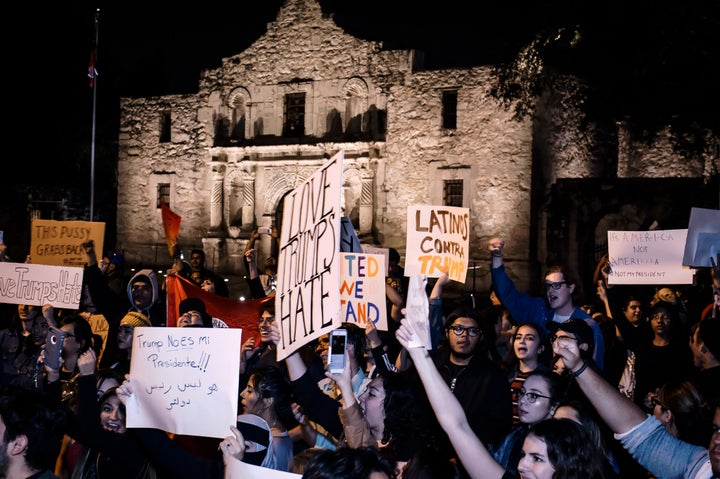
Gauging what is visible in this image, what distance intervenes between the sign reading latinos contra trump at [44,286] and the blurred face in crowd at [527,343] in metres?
4.88

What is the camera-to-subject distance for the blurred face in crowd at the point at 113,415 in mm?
4801

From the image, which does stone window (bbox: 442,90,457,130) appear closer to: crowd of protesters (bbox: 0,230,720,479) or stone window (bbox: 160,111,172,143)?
stone window (bbox: 160,111,172,143)

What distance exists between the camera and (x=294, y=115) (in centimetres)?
2905

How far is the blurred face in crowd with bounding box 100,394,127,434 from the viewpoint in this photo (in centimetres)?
480

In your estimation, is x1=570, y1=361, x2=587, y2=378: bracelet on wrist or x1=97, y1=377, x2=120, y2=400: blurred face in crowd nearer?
x1=570, y1=361, x2=587, y2=378: bracelet on wrist

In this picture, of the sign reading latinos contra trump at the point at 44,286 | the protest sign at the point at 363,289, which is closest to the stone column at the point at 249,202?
the sign reading latinos contra trump at the point at 44,286

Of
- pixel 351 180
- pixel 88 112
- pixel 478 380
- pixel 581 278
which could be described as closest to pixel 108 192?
pixel 88 112

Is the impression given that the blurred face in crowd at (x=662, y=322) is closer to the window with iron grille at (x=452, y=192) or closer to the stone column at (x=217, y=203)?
the window with iron grille at (x=452, y=192)

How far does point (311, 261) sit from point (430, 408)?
1.05 m

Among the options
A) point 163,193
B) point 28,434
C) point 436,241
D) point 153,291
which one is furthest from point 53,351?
point 163,193

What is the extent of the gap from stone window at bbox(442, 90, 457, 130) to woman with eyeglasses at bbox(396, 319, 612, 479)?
76.9ft

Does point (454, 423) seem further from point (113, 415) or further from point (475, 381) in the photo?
point (113, 415)

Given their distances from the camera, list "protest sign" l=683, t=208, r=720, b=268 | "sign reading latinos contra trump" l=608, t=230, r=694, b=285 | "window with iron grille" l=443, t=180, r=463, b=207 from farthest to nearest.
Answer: "window with iron grille" l=443, t=180, r=463, b=207 → "sign reading latinos contra trump" l=608, t=230, r=694, b=285 → "protest sign" l=683, t=208, r=720, b=268

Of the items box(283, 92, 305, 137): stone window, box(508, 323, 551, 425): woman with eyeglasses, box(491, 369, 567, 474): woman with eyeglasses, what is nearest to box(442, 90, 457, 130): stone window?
box(283, 92, 305, 137): stone window
